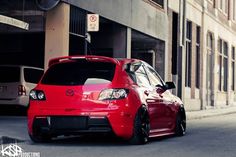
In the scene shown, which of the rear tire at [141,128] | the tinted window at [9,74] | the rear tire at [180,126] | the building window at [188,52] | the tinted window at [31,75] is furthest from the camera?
the building window at [188,52]

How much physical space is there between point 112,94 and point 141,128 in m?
0.94

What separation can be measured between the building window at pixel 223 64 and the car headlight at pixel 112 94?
103 ft

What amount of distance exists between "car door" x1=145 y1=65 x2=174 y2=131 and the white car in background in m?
7.88

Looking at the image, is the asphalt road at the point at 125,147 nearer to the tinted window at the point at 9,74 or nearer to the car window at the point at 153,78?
the car window at the point at 153,78

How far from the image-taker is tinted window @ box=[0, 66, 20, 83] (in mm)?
20125

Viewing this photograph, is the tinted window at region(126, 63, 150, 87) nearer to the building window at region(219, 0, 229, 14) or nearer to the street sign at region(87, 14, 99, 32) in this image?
the street sign at region(87, 14, 99, 32)

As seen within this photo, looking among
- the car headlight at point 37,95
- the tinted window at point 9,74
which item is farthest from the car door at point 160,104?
the tinted window at point 9,74

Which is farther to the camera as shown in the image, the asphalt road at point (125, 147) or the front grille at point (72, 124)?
the front grille at point (72, 124)

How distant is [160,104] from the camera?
40.4 feet

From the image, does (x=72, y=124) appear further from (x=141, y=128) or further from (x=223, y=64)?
(x=223, y=64)

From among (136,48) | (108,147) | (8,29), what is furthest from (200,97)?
(108,147)

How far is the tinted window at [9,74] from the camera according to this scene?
2012 cm

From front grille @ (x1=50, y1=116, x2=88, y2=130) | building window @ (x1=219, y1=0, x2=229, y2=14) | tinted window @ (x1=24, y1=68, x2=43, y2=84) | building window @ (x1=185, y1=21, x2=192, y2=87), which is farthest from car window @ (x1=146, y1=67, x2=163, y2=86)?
building window @ (x1=219, y1=0, x2=229, y2=14)

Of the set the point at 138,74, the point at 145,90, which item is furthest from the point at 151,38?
the point at 145,90
